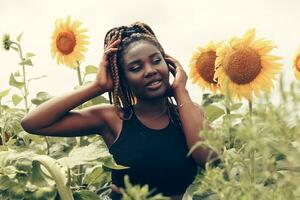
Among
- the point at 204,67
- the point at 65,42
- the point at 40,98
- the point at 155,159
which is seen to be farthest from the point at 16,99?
the point at 155,159

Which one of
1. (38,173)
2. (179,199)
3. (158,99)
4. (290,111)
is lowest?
(179,199)

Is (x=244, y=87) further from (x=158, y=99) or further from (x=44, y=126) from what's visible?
(x=44, y=126)

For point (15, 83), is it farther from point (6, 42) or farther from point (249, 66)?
point (249, 66)

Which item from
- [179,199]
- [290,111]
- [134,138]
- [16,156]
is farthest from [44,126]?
[290,111]

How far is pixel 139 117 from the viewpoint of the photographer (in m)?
2.48

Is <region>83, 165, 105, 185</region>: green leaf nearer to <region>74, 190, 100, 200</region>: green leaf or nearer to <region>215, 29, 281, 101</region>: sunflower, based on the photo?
<region>74, 190, 100, 200</region>: green leaf

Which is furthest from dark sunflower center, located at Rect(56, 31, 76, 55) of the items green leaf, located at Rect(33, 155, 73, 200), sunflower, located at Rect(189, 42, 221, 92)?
green leaf, located at Rect(33, 155, 73, 200)

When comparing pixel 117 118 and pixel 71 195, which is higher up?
pixel 117 118

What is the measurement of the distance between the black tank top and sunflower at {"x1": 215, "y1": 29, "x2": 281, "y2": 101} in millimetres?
381

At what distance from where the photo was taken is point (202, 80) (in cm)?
304

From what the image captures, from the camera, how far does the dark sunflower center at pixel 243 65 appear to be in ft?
8.85

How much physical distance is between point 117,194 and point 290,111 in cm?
156

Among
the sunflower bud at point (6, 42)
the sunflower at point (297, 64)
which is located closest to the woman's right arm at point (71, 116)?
the sunflower at point (297, 64)

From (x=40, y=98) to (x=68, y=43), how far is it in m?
0.30
